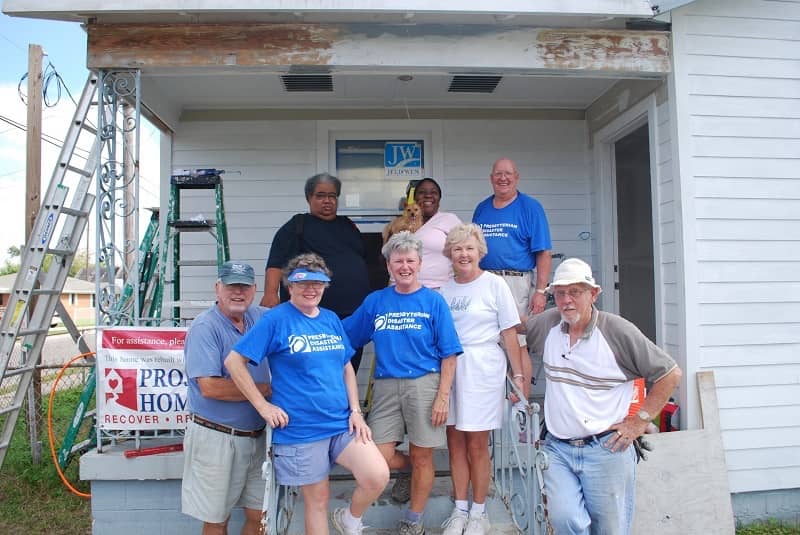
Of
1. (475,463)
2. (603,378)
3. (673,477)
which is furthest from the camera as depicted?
(673,477)

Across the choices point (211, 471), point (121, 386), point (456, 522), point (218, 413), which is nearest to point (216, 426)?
point (218, 413)

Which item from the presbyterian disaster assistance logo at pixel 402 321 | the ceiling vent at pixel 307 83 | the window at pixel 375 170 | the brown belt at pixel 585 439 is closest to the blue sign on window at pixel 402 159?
the window at pixel 375 170

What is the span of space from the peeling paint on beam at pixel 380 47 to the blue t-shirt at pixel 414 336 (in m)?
1.75

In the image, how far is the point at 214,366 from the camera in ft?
8.19

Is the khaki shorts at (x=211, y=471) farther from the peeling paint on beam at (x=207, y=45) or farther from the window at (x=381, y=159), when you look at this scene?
the window at (x=381, y=159)

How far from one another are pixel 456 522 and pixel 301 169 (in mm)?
3321

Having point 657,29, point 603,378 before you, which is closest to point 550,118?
point 657,29

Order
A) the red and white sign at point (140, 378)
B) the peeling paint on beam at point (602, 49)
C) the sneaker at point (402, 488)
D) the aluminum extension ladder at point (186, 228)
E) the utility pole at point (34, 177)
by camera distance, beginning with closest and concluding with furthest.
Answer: the sneaker at point (402, 488) → the red and white sign at point (140, 378) → the peeling paint on beam at point (602, 49) → the aluminum extension ladder at point (186, 228) → the utility pole at point (34, 177)

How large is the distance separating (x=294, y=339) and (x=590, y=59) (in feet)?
8.85

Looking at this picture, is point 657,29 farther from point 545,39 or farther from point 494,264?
point 494,264

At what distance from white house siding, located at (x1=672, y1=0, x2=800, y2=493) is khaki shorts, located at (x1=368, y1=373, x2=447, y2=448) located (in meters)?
1.99

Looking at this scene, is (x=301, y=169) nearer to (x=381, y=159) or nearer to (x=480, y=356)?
(x=381, y=159)

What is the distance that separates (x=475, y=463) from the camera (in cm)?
281

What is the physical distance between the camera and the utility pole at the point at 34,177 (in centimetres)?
467
